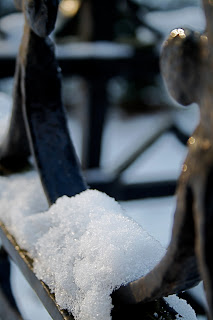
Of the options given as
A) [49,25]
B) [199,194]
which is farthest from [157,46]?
[199,194]

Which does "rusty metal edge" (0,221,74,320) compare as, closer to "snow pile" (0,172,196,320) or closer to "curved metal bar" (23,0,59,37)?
"snow pile" (0,172,196,320)

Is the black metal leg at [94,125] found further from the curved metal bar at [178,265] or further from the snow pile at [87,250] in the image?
the curved metal bar at [178,265]

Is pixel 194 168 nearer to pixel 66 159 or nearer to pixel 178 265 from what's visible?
pixel 178 265

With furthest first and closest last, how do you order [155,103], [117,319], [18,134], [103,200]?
[155,103] → [18,134] → [103,200] → [117,319]

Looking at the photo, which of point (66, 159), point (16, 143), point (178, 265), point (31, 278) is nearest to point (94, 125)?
point (16, 143)

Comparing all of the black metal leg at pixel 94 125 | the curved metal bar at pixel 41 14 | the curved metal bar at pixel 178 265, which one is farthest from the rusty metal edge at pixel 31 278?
the black metal leg at pixel 94 125

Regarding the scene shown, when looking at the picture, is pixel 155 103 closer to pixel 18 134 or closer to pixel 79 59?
pixel 79 59

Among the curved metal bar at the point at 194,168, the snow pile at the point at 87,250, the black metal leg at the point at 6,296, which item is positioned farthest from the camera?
the black metal leg at the point at 6,296

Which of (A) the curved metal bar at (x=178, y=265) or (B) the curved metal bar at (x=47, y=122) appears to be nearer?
(A) the curved metal bar at (x=178, y=265)
